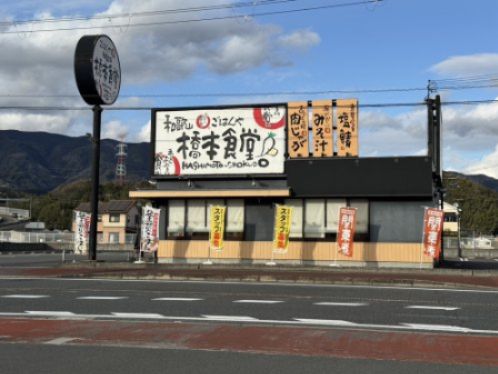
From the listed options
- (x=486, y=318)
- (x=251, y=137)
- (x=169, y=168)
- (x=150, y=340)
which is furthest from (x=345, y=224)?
(x=150, y=340)

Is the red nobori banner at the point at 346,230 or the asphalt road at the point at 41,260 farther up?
the red nobori banner at the point at 346,230

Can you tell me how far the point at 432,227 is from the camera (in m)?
22.6

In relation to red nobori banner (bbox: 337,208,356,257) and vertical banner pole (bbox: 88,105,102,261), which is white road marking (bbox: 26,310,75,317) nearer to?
red nobori banner (bbox: 337,208,356,257)

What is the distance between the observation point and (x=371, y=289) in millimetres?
16359

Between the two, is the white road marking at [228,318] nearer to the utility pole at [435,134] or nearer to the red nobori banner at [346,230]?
the red nobori banner at [346,230]

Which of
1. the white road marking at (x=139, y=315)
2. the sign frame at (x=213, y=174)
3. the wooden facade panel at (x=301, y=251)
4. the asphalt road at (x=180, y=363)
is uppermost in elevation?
the sign frame at (x=213, y=174)

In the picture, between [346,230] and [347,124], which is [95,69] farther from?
[346,230]

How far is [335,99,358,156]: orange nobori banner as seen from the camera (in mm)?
24672

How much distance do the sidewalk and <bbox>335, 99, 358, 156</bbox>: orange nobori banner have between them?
17.1 ft

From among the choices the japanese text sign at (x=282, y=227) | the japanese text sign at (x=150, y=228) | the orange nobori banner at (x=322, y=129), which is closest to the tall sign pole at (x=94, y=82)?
the japanese text sign at (x=150, y=228)

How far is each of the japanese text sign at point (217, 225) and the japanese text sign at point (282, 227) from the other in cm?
239

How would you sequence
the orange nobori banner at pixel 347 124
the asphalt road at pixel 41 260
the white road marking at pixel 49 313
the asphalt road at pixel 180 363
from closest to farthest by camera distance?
the asphalt road at pixel 180 363
the white road marking at pixel 49 313
the orange nobori banner at pixel 347 124
the asphalt road at pixel 41 260

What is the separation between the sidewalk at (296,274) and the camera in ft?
58.8

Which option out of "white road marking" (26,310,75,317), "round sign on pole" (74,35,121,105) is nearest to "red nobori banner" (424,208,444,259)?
"round sign on pole" (74,35,121,105)
